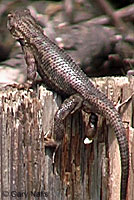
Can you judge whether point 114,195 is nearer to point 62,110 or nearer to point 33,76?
point 62,110

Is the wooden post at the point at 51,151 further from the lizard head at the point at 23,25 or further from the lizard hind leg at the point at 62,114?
the lizard head at the point at 23,25

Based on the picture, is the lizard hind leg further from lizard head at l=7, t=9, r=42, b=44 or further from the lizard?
lizard head at l=7, t=9, r=42, b=44

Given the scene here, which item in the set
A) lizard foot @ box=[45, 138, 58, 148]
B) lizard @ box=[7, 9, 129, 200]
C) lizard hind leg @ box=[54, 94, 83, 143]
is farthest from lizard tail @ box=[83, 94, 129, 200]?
lizard foot @ box=[45, 138, 58, 148]

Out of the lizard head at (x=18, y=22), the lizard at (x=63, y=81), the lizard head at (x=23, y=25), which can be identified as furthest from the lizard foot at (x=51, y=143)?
the lizard head at (x=18, y=22)

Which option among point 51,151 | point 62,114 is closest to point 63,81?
point 62,114

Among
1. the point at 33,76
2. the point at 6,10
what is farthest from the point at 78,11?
the point at 33,76

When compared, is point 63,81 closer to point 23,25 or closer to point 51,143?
point 51,143
